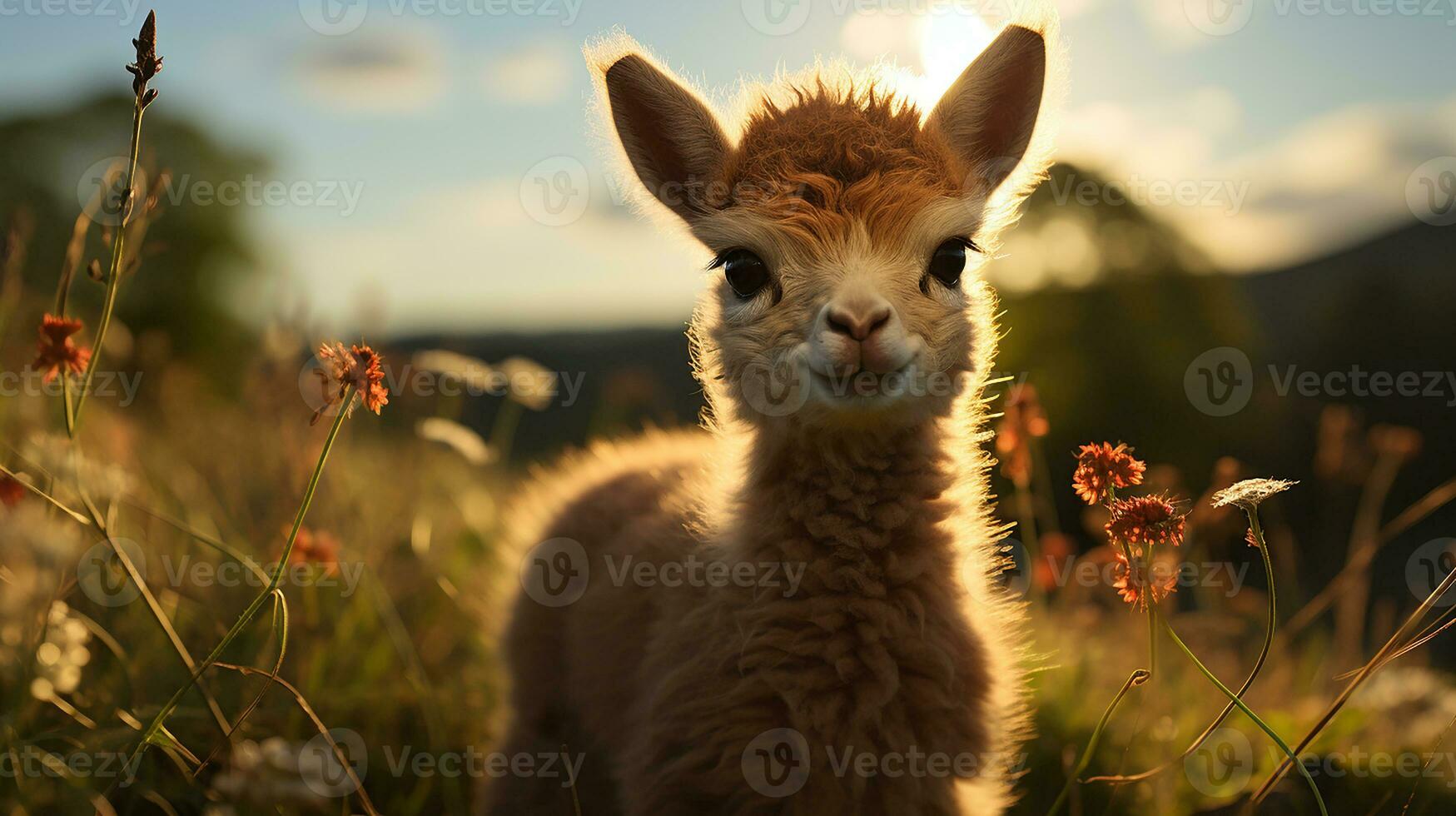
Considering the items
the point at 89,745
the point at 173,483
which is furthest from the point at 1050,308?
the point at 89,745

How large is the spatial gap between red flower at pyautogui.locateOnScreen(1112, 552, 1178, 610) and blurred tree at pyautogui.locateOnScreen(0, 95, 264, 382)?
1736cm

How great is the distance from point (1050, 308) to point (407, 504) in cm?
568

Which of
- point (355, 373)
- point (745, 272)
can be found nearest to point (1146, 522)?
point (745, 272)

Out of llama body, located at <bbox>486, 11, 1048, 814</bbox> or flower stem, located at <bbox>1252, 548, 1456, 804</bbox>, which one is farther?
llama body, located at <bbox>486, 11, 1048, 814</bbox>

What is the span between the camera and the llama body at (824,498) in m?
2.56

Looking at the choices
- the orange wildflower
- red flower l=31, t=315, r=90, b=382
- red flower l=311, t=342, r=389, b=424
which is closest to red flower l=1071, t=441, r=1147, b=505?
red flower l=311, t=342, r=389, b=424

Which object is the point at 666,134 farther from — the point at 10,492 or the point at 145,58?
the point at 10,492

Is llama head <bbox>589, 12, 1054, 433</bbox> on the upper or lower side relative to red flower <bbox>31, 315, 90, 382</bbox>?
upper

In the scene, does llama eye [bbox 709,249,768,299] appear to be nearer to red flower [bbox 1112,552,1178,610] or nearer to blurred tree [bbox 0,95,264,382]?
red flower [bbox 1112,552,1178,610]

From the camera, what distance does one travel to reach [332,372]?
7.29ft

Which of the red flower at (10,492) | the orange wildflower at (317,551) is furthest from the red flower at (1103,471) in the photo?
the red flower at (10,492)

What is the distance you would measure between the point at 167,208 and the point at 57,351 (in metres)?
16.4

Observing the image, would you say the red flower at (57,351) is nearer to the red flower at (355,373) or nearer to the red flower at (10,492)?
the red flower at (10,492)

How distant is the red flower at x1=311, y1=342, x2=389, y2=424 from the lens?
2.11 meters
